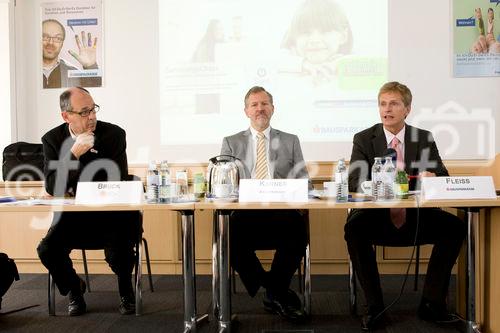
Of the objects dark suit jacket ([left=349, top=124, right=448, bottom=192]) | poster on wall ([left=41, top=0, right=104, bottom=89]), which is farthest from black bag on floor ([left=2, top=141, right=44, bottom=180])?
dark suit jacket ([left=349, top=124, right=448, bottom=192])

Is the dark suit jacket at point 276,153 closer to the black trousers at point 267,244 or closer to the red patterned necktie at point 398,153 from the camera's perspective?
the black trousers at point 267,244

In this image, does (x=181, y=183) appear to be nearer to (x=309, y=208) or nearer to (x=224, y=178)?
(x=224, y=178)

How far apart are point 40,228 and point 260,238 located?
80.3 inches

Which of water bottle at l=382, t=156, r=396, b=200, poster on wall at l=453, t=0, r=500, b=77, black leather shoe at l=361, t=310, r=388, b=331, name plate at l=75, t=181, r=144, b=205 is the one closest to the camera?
name plate at l=75, t=181, r=144, b=205

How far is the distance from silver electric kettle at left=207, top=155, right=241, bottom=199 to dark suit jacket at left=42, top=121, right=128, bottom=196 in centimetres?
58

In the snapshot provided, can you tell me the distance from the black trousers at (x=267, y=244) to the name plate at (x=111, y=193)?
2.11 feet

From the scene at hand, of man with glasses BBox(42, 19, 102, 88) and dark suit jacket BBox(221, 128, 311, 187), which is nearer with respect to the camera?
dark suit jacket BBox(221, 128, 311, 187)

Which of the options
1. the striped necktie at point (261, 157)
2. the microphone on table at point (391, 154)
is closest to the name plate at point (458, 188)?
the microphone on table at point (391, 154)

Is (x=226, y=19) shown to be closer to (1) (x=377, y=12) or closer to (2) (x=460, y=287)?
(1) (x=377, y=12)

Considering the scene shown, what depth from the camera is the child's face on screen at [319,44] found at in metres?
3.98

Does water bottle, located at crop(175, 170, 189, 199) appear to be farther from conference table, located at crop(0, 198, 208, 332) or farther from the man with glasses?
the man with glasses

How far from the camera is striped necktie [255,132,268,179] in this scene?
2957mm

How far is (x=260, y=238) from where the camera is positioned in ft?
8.28

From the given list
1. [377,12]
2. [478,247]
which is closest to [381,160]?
[478,247]
